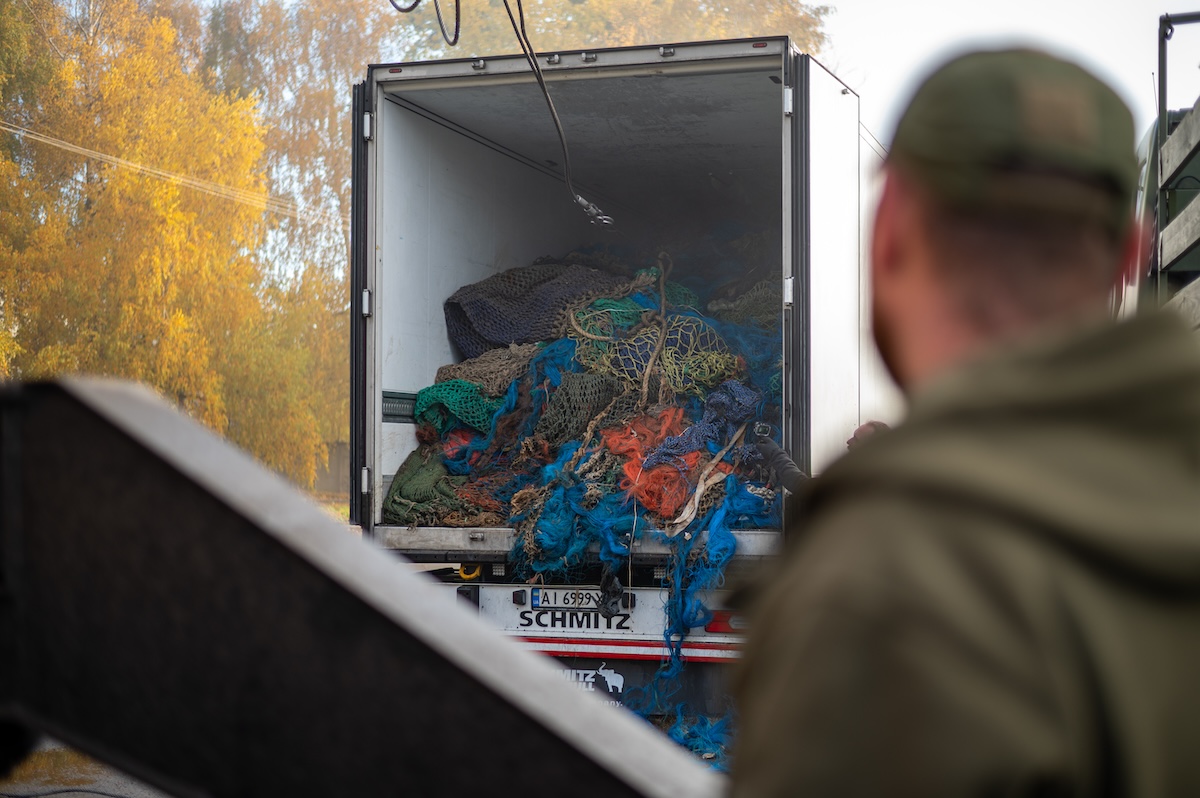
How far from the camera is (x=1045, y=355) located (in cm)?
75

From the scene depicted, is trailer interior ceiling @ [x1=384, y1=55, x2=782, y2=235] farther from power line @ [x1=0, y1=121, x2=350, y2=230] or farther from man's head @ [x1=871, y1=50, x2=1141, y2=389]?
power line @ [x1=0, y1=121, x2=350, y2=230]

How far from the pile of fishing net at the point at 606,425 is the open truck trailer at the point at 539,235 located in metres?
0.09

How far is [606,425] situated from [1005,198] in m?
5.18

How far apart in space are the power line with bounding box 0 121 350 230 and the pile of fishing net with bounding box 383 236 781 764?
16504 mm

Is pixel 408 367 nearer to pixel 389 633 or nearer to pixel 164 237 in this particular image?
pixel 389 633

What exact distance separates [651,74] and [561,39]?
2544 centimetres

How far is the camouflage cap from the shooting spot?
2.55ft

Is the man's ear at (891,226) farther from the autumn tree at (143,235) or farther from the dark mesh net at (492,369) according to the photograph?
the autumn tree at (143,235)

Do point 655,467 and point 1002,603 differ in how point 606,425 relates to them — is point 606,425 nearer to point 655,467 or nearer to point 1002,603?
point 655,467

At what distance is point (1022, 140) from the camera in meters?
0.78

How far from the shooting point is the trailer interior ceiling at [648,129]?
5.83m

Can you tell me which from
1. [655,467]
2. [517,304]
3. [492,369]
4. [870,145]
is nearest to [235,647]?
[655,467]

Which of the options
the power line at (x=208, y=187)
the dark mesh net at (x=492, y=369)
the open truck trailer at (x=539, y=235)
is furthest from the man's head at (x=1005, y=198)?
the power line at (x=208, y=187)

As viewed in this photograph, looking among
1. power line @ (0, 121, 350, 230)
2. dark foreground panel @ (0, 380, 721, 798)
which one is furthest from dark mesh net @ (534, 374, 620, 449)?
power line @ (0, 121, 350, 230)
